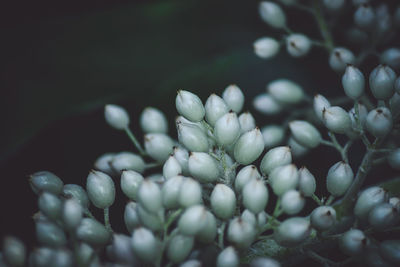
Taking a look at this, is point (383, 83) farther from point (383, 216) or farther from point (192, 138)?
point (192, 138)

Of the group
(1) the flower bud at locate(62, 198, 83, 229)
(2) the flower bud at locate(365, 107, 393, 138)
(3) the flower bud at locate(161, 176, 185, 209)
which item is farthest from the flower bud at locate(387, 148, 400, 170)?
(1) the flower bud at locate(62, 198, 83, 229)

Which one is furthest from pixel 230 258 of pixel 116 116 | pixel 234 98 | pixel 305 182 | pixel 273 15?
pixel 273 15

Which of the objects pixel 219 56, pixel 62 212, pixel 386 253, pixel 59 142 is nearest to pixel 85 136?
pixel 59 142

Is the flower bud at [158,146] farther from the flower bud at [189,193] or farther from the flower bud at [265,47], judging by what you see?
the flower bud at [265,47]

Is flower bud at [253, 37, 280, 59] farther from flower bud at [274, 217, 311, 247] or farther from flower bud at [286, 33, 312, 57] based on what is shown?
flower bud at [274, 217, 311, 247]

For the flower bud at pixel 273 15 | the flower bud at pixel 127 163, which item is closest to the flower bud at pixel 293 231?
the flower bud at pixel 127 163

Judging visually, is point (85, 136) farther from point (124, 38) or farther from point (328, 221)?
point (328, 221)
